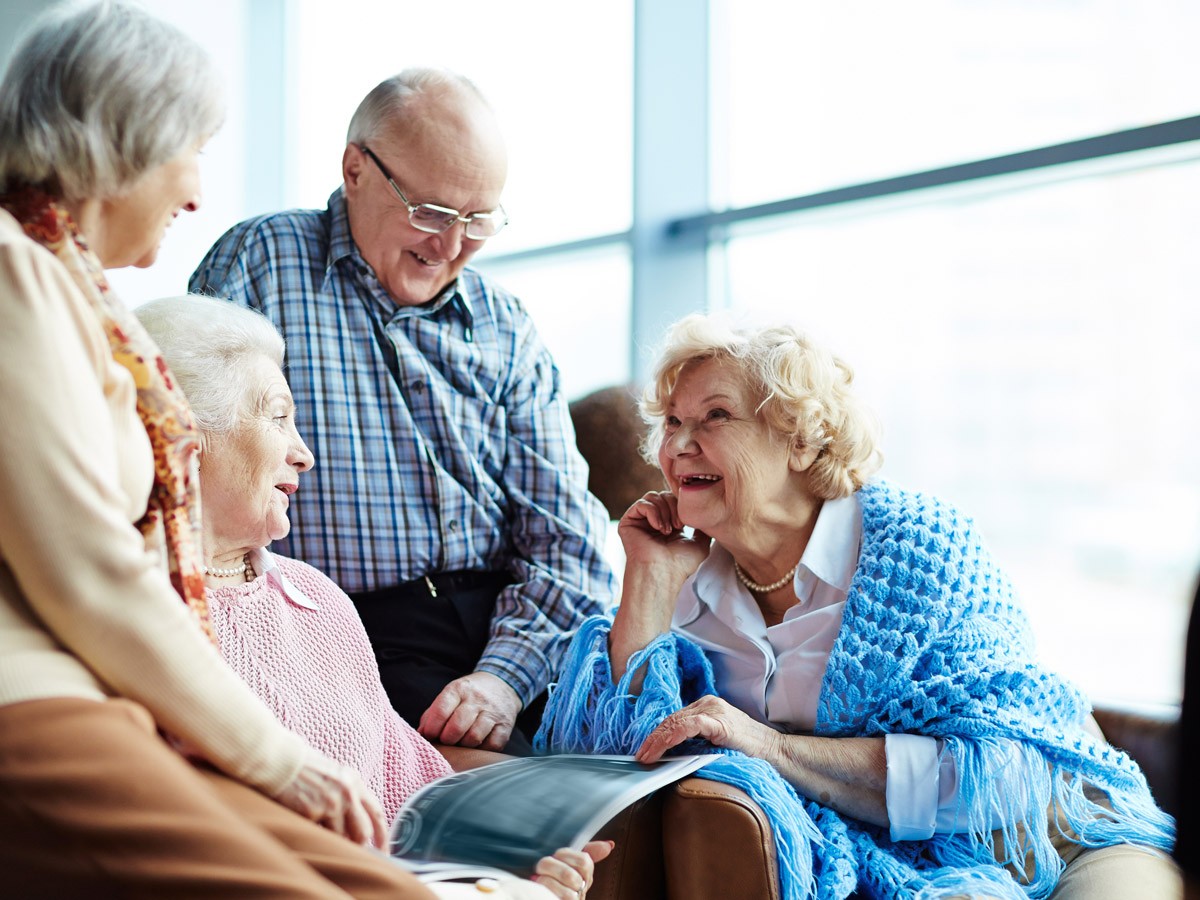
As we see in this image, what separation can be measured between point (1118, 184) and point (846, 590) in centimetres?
174

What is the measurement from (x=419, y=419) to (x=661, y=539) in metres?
0.53

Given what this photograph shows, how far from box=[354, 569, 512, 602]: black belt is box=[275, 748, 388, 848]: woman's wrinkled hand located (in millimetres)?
1073

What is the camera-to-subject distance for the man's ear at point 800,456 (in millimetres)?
1848

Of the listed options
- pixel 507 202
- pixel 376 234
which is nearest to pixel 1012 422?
pixel 376 234

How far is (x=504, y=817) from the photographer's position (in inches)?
50.3

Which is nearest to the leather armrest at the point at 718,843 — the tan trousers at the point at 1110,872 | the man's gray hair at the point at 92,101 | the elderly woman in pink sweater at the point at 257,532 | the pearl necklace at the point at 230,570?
the elderly woman in pink sweater at the point at 257,532

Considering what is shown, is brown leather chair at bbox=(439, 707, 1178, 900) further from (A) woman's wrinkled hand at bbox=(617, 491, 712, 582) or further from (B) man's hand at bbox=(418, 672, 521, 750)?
(A) woman's wrinkled hand at bbox=(617, 491, 712, 582)

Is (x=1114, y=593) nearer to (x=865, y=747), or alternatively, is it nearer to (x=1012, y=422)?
(x=1012, y=422)

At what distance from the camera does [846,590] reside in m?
1.76

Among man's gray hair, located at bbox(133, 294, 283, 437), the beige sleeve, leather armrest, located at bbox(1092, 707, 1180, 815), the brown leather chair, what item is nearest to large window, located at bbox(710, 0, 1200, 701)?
leather armrest, located at bbox(1092, 707, 1180, 815)

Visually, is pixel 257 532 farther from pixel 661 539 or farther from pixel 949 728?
pixel 949 728

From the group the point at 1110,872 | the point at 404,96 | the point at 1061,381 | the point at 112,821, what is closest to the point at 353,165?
the point at 404,96

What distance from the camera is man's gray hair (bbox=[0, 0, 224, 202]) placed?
101cm

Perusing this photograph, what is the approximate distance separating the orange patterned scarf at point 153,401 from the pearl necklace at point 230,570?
0.45 meters
